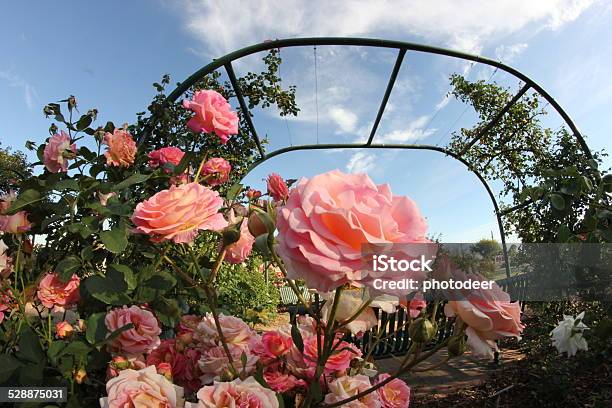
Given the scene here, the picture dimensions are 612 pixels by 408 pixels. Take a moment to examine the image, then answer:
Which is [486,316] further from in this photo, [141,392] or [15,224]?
[15,224]

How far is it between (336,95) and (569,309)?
2643 millimetres

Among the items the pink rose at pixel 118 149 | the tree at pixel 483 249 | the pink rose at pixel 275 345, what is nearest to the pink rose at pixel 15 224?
the pink rose at pixel 118 149

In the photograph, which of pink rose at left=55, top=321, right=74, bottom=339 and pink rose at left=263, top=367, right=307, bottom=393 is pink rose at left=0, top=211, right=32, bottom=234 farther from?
pink rose at left=263, top=367, right=307, bottom=393

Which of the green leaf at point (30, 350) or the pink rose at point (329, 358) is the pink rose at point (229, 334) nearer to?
the pink rose at point (329, 358)

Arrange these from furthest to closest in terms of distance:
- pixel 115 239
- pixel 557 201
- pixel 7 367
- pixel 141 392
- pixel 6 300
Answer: pixel 557 201 → pixel 6 300 → pixel 115 239 → pixel 7 367 → pixel 141 392

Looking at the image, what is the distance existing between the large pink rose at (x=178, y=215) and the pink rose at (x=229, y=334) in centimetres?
17

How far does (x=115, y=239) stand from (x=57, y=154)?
52 cm

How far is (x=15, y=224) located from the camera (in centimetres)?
100

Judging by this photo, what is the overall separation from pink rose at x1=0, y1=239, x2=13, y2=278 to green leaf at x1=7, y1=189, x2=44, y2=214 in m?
0.10

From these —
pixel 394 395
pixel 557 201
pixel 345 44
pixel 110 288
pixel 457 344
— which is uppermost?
pixel 345 44

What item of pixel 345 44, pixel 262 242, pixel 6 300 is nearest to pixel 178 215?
pixel 262 242

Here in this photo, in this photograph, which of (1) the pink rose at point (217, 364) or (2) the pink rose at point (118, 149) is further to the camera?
(2) the pink rose at point (118, 149)

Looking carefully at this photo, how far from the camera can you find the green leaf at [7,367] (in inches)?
27.4

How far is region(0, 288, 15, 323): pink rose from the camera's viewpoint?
92 centimetres
